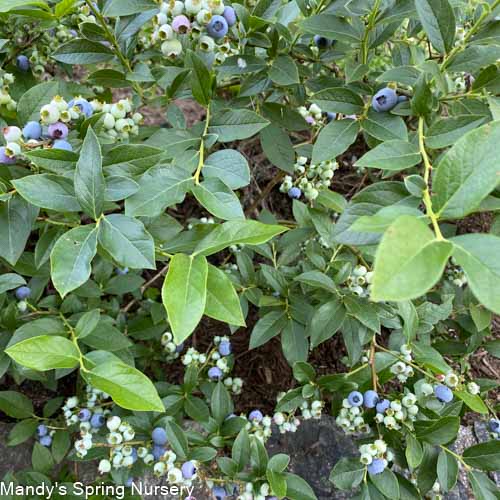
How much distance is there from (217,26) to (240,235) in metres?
0.61

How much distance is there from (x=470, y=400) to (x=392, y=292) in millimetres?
1039

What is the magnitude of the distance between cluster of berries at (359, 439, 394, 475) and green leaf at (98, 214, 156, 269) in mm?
893

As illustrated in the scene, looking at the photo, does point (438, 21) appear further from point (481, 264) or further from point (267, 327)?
point (267, 327)

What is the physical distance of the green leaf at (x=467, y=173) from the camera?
0.77 meters

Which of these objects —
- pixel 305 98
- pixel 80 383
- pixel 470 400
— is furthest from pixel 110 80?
pixel 470 400

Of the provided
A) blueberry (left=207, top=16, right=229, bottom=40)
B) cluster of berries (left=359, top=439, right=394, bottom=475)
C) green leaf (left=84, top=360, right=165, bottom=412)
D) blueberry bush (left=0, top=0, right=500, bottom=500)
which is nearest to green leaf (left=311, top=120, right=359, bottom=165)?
blueberry bush (left=0, top=0, right=500, bottom=500)

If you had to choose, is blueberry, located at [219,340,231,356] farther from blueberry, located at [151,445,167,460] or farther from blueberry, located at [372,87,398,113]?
blueberry, located at [372,87,398,113]

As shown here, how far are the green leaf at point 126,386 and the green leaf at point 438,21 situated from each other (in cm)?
107

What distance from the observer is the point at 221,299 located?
1005 millimetres

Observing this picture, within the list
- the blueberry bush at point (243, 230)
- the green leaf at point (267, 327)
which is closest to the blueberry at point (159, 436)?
the blueberry bush at point (243, 230)

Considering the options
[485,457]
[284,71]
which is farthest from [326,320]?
[284,71]

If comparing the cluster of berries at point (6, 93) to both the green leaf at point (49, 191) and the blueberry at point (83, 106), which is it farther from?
the green leaf at point (49, 191)

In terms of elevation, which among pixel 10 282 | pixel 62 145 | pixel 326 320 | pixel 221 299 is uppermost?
pixel 62 145

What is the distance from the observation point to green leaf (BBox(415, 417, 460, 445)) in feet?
4.55
